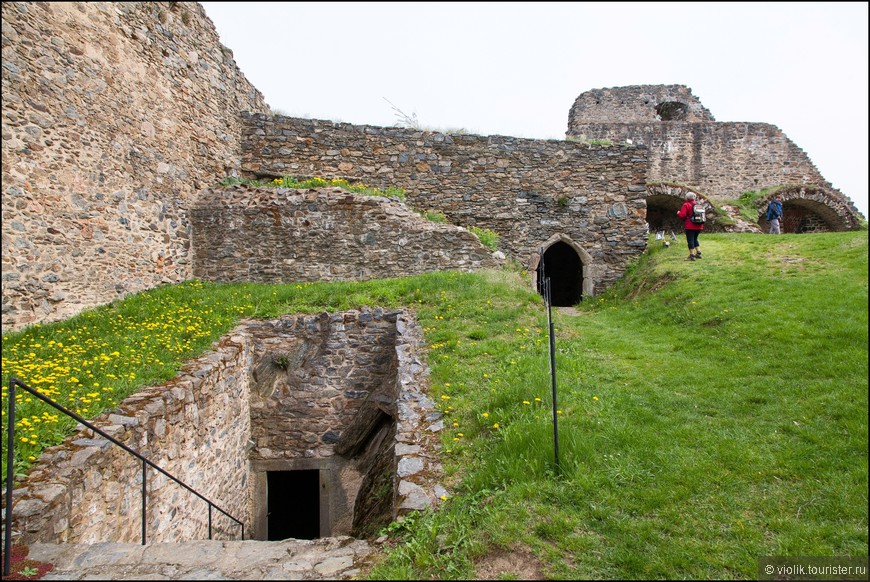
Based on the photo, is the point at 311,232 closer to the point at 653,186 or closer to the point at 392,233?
the point at 392,233

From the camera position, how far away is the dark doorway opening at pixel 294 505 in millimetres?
9547

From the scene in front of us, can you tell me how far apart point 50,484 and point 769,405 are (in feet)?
21.0

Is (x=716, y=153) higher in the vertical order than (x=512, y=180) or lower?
higher

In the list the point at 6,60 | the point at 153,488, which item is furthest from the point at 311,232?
the point at 153,488

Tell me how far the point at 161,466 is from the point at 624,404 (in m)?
5.07

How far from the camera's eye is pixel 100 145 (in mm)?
8258

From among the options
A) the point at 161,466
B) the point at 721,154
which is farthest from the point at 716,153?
the point at 161,466

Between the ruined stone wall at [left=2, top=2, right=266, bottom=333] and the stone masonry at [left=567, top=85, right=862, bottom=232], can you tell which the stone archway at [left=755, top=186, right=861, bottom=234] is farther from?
the ruined stone wall at [left=2, top=2, right=266, bottom=333]

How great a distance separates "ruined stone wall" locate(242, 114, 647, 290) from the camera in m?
13.2

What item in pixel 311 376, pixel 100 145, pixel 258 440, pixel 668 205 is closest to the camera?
pixel 100 145

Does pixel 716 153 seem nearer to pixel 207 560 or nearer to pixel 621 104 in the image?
pixel 621 104

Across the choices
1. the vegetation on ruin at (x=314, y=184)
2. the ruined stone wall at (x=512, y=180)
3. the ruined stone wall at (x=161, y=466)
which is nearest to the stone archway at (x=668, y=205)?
the ruined stone wall at (x=512, y=180)

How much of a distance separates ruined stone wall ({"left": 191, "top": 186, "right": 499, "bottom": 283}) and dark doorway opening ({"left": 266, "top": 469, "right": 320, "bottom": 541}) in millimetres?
4215

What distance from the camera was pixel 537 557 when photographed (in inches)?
125
